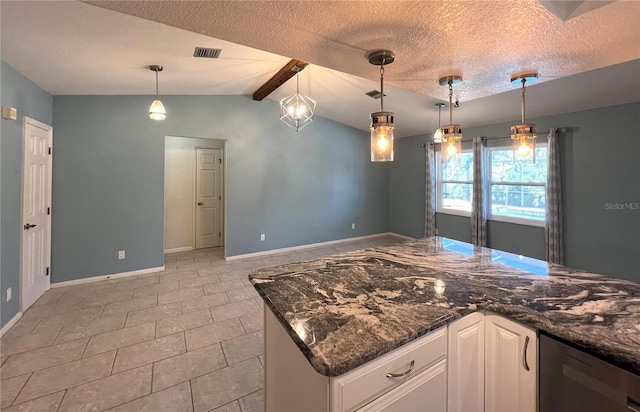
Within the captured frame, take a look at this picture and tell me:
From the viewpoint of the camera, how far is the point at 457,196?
5.86 metres

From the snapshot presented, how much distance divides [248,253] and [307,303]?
4.22 meters

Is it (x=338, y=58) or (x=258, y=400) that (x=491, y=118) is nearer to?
(x=338, y=58)

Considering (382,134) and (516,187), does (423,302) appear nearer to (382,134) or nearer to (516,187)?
(382,134)

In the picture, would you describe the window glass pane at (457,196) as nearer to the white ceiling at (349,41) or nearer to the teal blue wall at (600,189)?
the teal blue wall at (600,189)

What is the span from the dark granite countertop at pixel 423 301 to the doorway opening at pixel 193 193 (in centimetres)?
440

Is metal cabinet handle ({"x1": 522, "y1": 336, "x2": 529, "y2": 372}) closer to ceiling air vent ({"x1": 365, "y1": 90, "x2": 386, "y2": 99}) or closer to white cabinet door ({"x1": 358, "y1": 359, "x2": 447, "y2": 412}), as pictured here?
white cabinet door ({"x1": 358, "y1": 359, "x2": 447, "y2": 412})

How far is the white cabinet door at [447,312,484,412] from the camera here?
128 centimetres

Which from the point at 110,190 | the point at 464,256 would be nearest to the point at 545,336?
the point at 464,256

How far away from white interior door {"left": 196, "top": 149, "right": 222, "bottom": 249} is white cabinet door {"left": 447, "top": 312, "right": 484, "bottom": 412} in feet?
18.7

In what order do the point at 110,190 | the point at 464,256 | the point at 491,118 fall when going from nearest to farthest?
1. the point at 464,256
2. the point at 110,190
3. the point at 491,118

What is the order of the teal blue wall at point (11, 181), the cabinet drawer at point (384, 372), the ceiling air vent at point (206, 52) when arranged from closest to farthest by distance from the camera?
the cabinet drawer at point (384, 372), the teal blue wall at point (11, 181), the ceiling air vent at point (206, 52)

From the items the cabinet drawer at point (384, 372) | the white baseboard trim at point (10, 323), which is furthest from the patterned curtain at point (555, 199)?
the white baseboard trim at point (10, 323)

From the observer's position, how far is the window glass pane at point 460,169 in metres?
5.57

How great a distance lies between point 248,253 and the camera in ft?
17.6
